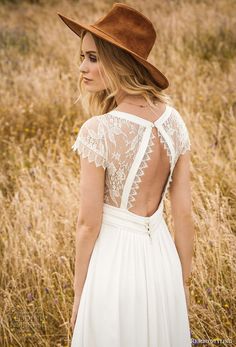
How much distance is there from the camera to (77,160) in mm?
4328

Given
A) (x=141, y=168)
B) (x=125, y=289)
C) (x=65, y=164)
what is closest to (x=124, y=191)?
(x=141, y=168)

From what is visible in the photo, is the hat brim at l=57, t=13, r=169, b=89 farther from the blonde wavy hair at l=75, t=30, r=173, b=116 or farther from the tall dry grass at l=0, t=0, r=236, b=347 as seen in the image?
the tall dry grass at l=0, t=0, r=236, b=347

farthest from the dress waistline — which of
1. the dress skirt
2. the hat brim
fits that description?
the hat brim

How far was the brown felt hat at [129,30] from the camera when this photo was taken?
68.1 inches

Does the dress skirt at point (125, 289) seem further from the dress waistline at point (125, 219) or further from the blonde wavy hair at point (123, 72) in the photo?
the blonde wavy hair at point (123, 72)

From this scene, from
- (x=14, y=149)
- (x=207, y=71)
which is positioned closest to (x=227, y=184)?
(x=14, y=149)

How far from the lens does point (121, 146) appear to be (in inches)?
66.2

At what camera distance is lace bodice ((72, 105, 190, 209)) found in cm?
166

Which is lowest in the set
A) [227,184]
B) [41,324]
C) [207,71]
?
[41,324]

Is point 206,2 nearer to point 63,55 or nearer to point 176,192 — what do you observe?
point 63,55

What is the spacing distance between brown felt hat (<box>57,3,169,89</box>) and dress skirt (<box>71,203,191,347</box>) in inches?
22.8

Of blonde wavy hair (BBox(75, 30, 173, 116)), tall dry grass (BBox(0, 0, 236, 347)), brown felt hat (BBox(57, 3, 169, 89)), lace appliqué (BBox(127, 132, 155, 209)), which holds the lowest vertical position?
tall dry grass (BBox(0, 0, 236, 347))

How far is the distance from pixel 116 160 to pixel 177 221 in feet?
1.50

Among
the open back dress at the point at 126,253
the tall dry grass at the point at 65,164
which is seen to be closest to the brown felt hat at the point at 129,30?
the open back dress at the point at 126,253
